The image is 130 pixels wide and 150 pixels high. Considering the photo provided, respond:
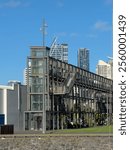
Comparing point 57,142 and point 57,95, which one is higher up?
point 57,95

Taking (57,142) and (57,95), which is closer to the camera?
(57,142)

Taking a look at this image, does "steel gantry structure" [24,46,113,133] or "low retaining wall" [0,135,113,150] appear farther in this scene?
"steel gantry structure" [24,46,113,133]

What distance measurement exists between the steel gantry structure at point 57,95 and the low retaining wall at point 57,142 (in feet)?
52.2

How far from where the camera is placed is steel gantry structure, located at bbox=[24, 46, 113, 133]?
77.4 metres

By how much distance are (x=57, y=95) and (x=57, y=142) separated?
114ft

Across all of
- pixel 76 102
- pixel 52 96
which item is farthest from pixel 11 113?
pixel 76 102

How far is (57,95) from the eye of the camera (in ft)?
271

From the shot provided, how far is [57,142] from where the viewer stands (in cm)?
4797

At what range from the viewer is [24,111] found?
82312mm

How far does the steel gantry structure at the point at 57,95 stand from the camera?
77.4 meters

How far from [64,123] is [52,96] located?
6.87 m

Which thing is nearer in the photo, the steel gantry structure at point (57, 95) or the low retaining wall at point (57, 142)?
the low retaining wall at point (57, 142)

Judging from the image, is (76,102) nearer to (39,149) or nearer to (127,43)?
(39,149)

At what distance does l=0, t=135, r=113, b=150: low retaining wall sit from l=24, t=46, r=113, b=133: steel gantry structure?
52.2ft
